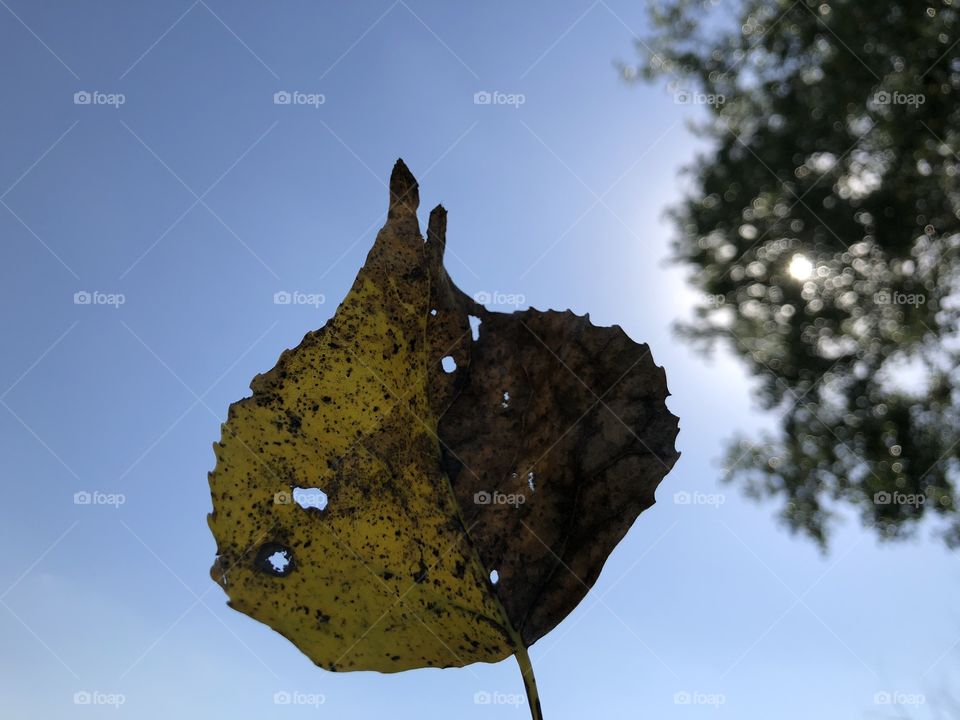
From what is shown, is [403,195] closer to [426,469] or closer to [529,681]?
[426,469]

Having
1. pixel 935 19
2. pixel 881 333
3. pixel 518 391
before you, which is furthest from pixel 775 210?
pixel 518 391

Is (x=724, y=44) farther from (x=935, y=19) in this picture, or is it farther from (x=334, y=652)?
(x=334, y=652)

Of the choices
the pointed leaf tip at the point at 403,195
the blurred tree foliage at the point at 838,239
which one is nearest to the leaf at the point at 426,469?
the pointed leaf tip at the point at 403,195

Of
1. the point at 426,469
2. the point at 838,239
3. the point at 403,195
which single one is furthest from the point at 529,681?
the point at 838,239

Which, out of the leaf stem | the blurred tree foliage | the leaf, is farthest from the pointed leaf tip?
the blurred tree foliage

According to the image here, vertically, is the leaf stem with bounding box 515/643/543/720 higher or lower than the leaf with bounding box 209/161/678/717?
lower

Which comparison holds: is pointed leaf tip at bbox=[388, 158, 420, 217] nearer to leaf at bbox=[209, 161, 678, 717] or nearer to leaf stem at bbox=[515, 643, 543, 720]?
leaf at bbox=[209, 161, 678, 717]

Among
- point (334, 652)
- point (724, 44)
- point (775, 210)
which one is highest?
point (724, 44)
